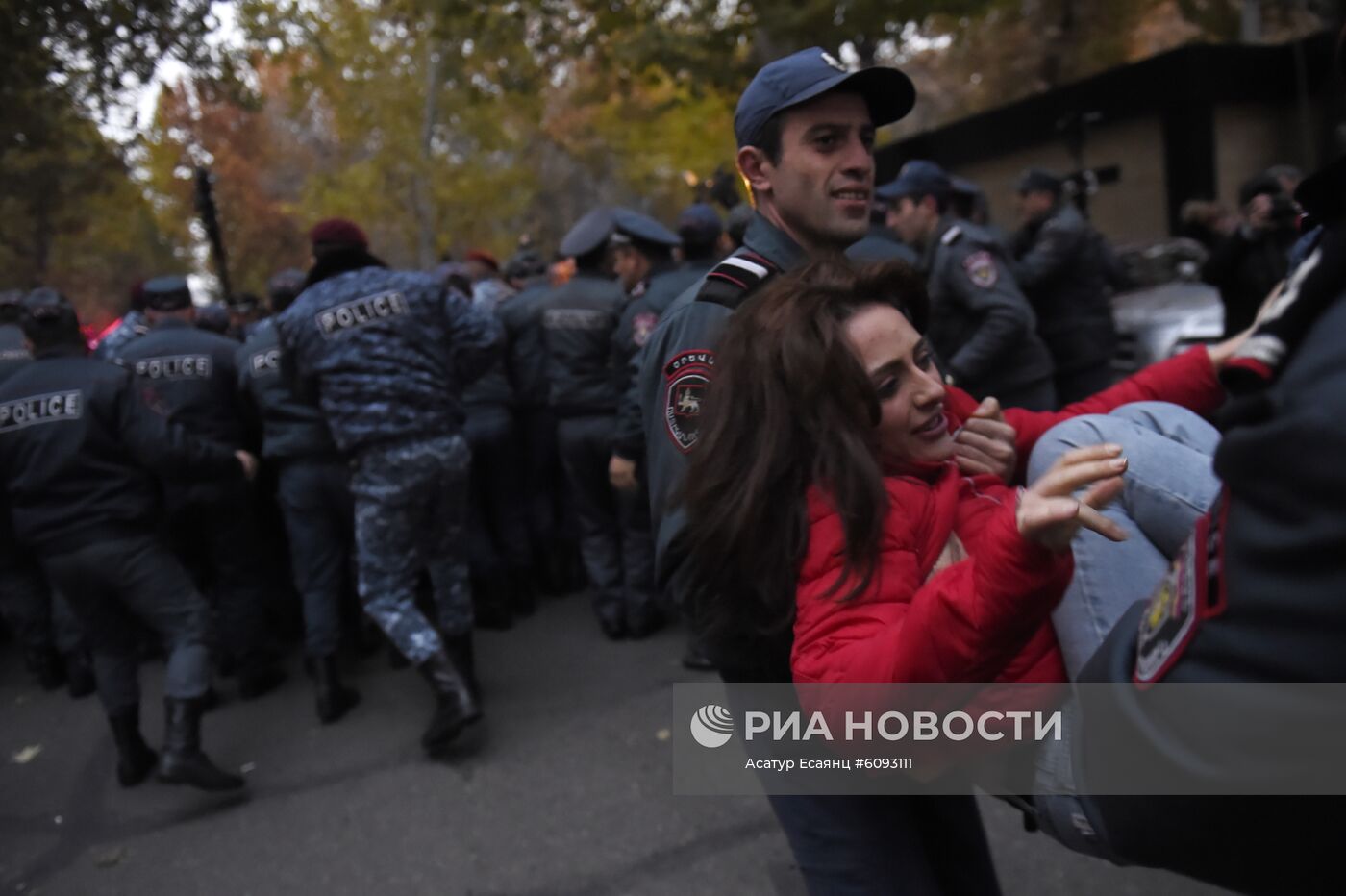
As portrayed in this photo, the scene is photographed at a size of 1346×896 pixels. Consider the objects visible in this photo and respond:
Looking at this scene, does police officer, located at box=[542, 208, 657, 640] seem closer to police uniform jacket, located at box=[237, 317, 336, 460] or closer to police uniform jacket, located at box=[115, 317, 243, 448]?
police uniform jacket, located at box=[237, 317, 336, 460]

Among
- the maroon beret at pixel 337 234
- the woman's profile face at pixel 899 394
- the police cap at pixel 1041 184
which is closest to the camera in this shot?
the woman's profile face at pixel 899 394

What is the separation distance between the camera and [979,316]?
4789 millimetres

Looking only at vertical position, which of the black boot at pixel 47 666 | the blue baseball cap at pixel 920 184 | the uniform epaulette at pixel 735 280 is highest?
the uniform epaulette at pixel 735 280

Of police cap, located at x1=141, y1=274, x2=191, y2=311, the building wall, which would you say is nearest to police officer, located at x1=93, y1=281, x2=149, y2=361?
police cap, located at x1=141, y1=274, x2=191, y2=311

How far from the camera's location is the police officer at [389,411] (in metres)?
4.32

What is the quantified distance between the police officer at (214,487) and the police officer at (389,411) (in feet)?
4.36

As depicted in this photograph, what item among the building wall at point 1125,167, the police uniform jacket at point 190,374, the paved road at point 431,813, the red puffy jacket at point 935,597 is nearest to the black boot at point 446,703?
the paved road at point 431,813

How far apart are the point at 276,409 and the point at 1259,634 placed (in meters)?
4.91

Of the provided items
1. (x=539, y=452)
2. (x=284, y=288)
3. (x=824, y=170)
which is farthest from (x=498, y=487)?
(x=824, y=170)

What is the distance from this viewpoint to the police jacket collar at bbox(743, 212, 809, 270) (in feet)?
6.84

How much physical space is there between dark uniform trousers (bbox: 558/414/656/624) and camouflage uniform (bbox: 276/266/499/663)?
4.19 feet

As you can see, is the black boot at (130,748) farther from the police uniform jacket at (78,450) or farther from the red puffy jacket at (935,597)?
the red puffy jacket at (935,597)

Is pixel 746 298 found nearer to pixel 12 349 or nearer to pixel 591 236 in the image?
pixel 591 236

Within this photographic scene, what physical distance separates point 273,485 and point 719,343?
16.6ft
